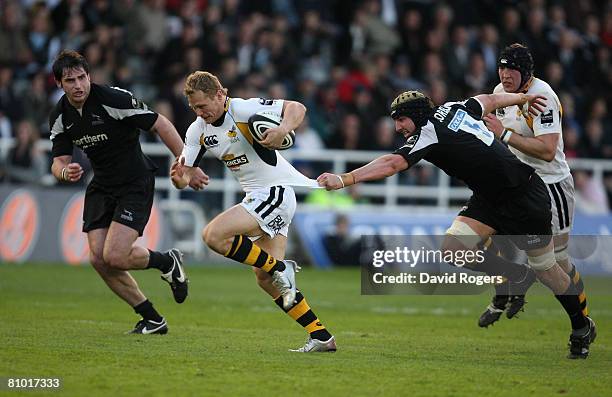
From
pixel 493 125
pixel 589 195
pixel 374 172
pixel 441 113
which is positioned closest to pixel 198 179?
pixel 374 172

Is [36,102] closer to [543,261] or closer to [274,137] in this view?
[274,137]

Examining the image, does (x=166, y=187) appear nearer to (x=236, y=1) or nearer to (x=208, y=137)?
(x=236, y=1)

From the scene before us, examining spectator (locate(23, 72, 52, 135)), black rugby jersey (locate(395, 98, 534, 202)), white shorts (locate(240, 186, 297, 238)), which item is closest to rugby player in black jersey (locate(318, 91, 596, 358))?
black rugby jersey (locate(395, 98, 534, 202))

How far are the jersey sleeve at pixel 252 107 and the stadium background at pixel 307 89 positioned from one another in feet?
14.0

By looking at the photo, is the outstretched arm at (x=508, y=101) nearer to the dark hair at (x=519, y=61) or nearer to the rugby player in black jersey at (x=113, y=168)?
the dark hair at (x=519, y=61)

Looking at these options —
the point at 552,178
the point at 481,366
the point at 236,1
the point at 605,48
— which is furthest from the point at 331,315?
the point at 605,48

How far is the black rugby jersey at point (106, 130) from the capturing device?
10.2m

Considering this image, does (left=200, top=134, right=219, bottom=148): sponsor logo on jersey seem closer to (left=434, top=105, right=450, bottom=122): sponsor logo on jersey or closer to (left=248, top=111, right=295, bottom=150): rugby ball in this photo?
(left=248, top=111, right=295, bottom=150): rugby ball

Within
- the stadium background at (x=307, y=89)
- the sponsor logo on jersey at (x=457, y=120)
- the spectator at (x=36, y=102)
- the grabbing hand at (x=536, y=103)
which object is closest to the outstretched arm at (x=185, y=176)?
the sponsor logo on jersey at (x=457, y=120)

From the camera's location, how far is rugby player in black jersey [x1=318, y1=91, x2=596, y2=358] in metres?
9.11

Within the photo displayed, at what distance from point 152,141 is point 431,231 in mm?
5665

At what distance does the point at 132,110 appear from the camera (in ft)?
33.4

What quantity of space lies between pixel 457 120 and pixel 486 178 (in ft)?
2.19

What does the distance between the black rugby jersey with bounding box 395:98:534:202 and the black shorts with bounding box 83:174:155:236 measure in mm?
2690
